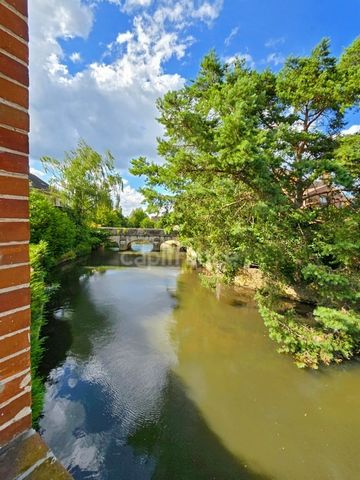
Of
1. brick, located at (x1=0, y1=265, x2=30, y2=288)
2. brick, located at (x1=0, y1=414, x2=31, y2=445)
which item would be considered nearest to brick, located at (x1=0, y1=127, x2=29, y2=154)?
brick, located at (x1=0, y1=265, x2=30, y2=288)

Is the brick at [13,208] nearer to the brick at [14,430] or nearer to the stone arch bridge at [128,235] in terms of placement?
the brick at [14,430]

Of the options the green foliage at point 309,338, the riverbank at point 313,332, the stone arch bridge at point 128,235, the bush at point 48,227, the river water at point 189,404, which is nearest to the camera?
the river water at point 189,404

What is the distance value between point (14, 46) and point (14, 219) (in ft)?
2.63

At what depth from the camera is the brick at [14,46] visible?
3.80 ft

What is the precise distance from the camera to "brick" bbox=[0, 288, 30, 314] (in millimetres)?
1175

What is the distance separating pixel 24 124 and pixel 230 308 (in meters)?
10.6

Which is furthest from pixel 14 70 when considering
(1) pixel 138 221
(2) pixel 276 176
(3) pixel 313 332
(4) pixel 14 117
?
(1) pixel 138 221

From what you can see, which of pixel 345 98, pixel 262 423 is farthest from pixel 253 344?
pixel 345 98

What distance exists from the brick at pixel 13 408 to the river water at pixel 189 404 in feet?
11.8

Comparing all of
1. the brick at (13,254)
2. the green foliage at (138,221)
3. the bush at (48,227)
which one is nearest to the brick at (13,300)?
the brick at (13,254)

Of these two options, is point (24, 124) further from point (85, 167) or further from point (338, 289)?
point (85, 167)

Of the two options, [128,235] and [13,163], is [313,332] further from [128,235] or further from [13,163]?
[128,235]

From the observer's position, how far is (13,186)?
121cm

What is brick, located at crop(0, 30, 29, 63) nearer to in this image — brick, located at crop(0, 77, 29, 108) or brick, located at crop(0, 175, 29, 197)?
brick, located at crop(0, 77, 29, 108)
